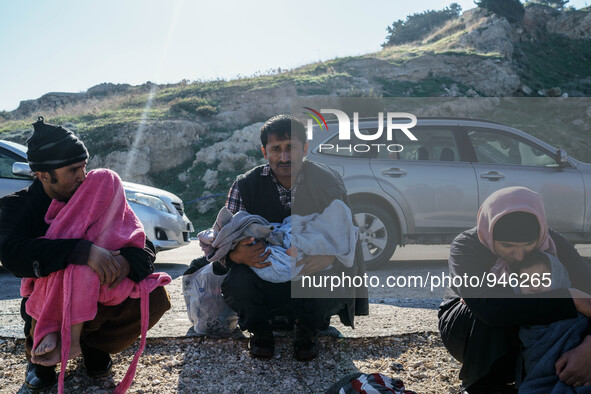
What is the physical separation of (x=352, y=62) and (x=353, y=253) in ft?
87.5

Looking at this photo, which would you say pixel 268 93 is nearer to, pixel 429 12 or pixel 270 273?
pixel 270 273

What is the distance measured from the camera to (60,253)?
257cm

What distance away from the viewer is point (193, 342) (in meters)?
3.47

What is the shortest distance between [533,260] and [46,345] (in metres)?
2.46

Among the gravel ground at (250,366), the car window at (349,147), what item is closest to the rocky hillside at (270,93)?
Answer: the car window at (349,147)

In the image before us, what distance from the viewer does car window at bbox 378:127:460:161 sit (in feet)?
21.7

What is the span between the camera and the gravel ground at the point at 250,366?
9.71 ft

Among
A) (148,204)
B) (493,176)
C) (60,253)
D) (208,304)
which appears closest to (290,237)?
(208,304)

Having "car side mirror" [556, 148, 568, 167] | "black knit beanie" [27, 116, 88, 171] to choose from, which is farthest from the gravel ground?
"car side mirror" [556, 148, 568, 167]

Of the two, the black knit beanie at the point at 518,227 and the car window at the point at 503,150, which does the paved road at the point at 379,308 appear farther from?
the car window at the point at 503,150

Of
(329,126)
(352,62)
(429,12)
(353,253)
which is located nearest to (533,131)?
(352,62)

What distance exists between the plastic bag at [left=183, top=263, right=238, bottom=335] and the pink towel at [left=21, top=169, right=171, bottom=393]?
1.53ft

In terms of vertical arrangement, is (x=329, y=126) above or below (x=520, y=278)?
above

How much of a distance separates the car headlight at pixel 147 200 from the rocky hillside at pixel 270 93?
19.6ft
